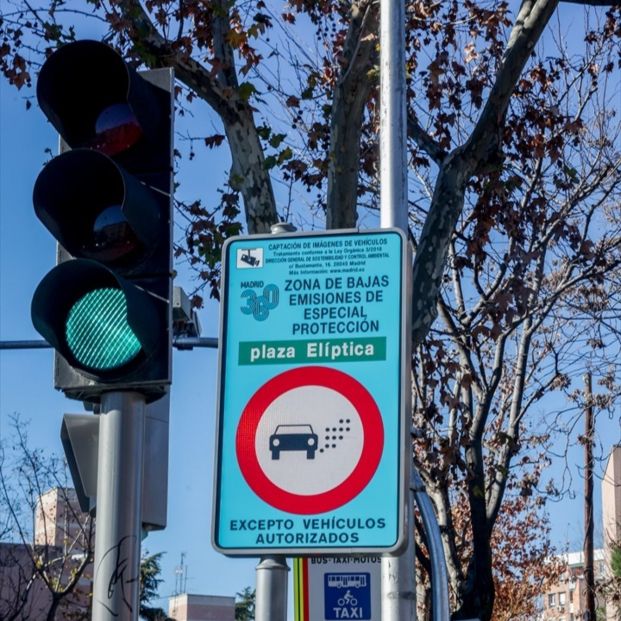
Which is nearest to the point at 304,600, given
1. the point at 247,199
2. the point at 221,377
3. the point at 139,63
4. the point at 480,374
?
the point at 247,199

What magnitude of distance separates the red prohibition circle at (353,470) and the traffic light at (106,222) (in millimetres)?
726

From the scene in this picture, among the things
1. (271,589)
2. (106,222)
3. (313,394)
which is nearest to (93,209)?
(106,222)

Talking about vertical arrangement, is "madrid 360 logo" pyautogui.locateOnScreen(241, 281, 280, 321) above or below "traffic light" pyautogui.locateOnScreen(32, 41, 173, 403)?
below

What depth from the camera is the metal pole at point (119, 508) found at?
3672mm

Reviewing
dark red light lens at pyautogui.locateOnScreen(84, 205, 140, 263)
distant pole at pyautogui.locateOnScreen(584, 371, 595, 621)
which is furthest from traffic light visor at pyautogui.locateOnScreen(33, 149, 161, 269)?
distant pole at pyautogui.locateOnScreen(584, 371, 595, 621)

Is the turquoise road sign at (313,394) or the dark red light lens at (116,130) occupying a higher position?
the dark red light lens at (116,130)

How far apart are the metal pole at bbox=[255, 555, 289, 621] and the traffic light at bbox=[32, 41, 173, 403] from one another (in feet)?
2.52

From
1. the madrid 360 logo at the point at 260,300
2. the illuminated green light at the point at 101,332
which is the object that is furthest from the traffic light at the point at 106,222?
the madrid 360 logo at the point at 260,300

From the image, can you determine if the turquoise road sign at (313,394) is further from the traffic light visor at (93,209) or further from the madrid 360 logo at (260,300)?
the traffic light visor at (93,209)

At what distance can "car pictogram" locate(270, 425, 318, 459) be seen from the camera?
3193mm

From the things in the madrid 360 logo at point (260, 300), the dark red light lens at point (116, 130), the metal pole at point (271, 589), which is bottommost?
the metal pole at point (271, 589)

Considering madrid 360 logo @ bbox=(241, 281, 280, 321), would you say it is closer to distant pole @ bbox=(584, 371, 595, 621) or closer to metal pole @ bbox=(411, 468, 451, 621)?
metal pole @ bbox=(411, 468, 451, 621)

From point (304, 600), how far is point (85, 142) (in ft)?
18.5

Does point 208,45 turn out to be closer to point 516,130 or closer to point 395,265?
point 516,130
